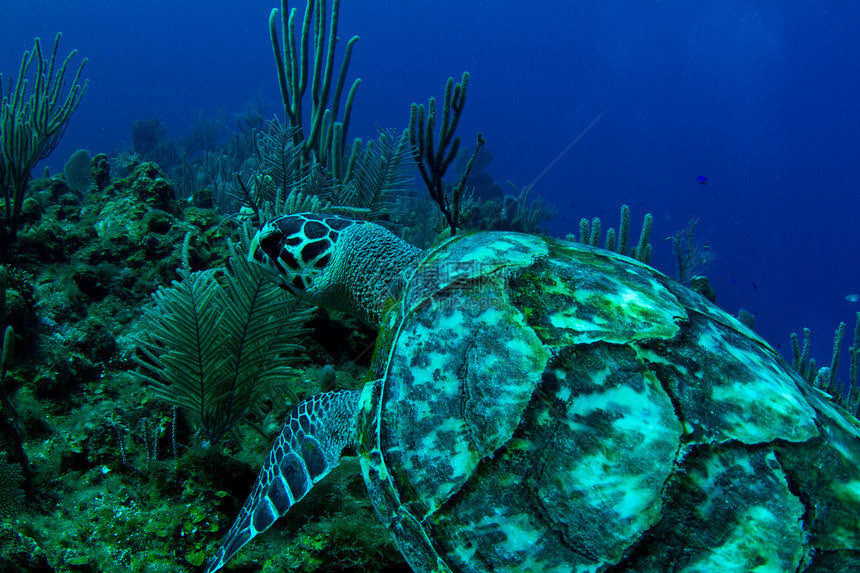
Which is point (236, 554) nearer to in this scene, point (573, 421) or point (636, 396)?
point (573, 421)

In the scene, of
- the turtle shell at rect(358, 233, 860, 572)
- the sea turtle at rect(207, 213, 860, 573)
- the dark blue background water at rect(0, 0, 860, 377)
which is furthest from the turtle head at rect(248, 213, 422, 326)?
the dark blue background water at rect(0, 0, 860, 377)

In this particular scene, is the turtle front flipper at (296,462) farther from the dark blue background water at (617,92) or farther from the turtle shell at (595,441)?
the dark blue background water at (617,92)

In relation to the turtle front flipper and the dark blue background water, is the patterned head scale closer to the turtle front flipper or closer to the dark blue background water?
the turtle front flipper

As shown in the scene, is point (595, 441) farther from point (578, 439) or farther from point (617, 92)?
point (617, 92)

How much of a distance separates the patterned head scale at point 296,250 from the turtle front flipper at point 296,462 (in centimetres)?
82

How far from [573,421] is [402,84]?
10485 cm

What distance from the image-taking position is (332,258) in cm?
238

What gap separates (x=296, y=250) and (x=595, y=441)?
1.87 metres

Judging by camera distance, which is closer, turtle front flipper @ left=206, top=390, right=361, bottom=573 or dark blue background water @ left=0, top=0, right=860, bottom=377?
turtle front flipper @ left=206, top=390, right=361, bottom=573

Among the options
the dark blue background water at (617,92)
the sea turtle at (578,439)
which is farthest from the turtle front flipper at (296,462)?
the dark blue background water at (617,92)

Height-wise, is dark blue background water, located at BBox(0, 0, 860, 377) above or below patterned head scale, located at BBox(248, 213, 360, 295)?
above

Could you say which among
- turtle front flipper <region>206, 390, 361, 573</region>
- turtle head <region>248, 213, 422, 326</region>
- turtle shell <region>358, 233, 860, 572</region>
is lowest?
turtle front flipper <region>206, 390, 361, 573</region>

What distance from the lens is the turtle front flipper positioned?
1.50 meters

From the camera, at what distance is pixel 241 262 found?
7.80ft
